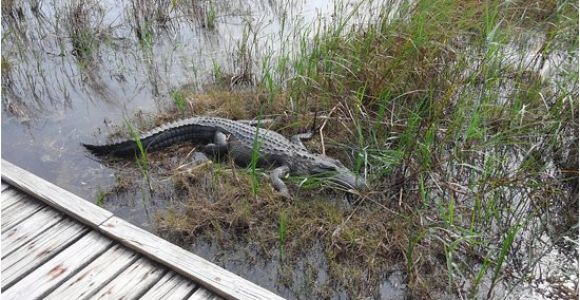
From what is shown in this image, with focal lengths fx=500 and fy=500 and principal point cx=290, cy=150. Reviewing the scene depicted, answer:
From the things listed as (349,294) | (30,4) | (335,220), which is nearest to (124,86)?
(30,4)

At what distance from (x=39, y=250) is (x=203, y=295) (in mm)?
976

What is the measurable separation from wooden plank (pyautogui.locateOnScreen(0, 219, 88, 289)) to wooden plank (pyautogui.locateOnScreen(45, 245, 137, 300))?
0.79 feet

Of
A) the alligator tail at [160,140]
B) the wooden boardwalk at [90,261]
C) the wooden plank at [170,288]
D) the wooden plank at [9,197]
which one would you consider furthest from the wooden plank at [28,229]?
the alligator tail at [160,140]

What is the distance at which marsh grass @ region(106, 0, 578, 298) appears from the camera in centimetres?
302

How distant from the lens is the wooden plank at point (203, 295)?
2477 millimetres

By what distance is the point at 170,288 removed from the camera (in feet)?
8.25

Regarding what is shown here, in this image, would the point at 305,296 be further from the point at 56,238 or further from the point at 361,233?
Result: the point at 56,238

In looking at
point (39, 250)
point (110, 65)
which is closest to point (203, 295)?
point (39, 250)

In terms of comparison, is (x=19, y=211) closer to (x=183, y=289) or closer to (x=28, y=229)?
(x=28, y=229)

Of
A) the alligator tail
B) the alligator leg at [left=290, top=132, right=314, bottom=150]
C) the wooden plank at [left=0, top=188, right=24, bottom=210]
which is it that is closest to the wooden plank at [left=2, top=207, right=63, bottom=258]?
the wooden plank at [left=0, top=188, right=24, bottom=210]

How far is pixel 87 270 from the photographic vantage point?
261 centimetres

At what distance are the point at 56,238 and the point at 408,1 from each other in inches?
140

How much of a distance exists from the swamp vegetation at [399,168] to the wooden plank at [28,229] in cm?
64

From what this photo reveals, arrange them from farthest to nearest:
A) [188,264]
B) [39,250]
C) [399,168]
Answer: [399,168] → [39,250] → [188,264]
